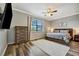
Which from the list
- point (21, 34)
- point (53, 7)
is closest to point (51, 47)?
point (21, 34)

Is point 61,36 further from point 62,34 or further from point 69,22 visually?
point 69,22

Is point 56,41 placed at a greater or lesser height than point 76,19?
lesser

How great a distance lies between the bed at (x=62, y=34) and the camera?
217 cm

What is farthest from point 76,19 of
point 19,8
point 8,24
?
point 8,24

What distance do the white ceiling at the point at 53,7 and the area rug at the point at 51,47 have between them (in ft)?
1.80

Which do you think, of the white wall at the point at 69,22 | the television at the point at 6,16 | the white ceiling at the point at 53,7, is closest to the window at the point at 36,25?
the white ceiling at the point at 53,7

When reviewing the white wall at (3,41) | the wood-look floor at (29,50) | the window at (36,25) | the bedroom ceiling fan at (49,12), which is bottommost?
the wood-look floor at (29,50)

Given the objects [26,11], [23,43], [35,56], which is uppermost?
[26,11]

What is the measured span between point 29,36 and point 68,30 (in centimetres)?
80

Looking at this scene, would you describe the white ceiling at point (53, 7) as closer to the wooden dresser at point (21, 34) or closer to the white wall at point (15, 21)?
the white wall at point (15, 21)

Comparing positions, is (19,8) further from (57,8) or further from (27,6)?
(57,8)

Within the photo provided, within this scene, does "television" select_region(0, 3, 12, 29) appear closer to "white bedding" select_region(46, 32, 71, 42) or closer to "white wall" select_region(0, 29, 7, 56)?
"white wall" select_region(0, 29, 7, 56)

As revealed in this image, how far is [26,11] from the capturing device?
2129mm

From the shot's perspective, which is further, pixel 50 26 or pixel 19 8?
pixel 50 26
